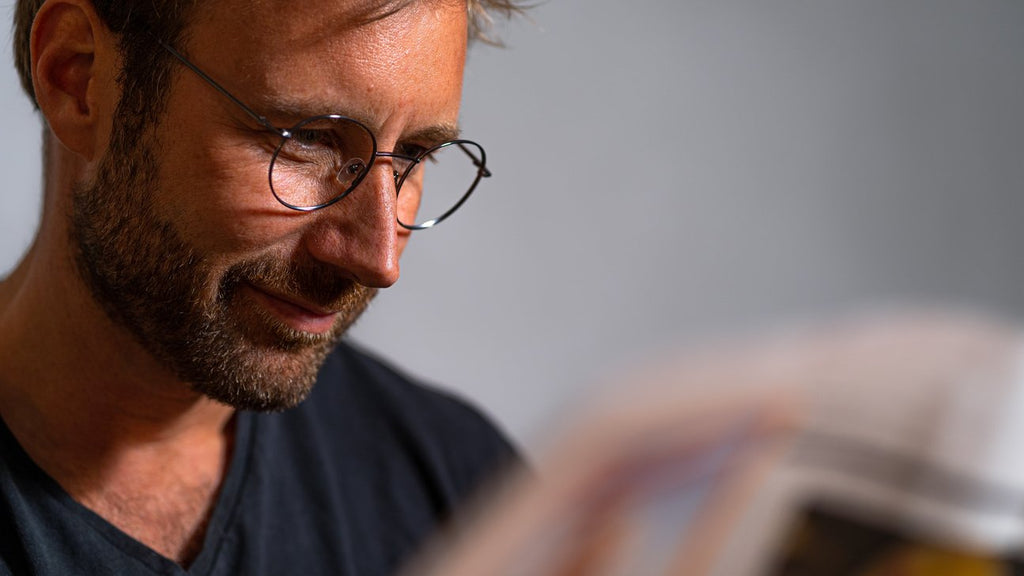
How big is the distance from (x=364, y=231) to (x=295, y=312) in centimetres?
12

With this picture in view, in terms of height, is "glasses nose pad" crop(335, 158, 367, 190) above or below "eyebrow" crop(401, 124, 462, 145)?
below

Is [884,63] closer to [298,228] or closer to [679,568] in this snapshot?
[298,228]

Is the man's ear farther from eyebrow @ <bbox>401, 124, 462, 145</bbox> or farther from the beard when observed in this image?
eyebrow @ <bbox>401, 124, 462, 145</bbox>

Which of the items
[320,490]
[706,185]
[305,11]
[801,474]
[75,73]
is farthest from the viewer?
[706,185]

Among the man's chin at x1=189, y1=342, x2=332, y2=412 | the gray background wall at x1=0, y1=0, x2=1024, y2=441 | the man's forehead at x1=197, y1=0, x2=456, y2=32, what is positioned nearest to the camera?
the man's forehead at x1=197, y1=0, x2=456, y2=32

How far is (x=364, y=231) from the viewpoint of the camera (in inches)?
37.4

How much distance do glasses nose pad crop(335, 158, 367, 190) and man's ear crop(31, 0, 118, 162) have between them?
229 mm

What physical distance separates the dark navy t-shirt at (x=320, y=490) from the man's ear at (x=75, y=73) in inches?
11.9

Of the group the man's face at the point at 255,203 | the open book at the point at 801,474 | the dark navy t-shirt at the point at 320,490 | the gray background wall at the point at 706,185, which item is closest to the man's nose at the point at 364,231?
the man's face at the point at 255,203

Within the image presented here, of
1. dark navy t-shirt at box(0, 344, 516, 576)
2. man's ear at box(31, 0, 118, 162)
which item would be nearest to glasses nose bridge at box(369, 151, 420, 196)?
man's ear at box(31, 0, 118, 162)

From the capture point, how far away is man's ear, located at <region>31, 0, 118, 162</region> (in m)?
0.98

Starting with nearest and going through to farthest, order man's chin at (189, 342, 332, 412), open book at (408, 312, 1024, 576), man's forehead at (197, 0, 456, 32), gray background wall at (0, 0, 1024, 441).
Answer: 1. open book at (408, 312, 1024, 576)
2. man's forehead at (197, 0, 456, 32)
3. man's chin at (189, 342, 332, 412)
4. gray background wall at (0, 0, 1024, 441)

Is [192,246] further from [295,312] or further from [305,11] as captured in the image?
[305,11]

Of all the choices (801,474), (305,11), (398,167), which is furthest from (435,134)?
(801,474)
